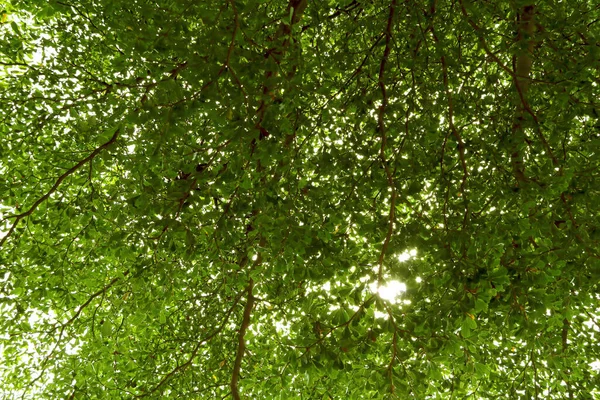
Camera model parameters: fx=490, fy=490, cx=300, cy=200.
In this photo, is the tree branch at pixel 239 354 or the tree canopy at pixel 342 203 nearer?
the tree canopy at pixel 342 203

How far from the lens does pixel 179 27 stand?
256 centimetres

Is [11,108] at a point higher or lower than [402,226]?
higher

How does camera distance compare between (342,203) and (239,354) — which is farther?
(239,354)

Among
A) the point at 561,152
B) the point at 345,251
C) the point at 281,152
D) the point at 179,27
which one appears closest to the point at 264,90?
the point at 281,152

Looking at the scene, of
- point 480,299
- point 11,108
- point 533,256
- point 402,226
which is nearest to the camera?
point 480,299

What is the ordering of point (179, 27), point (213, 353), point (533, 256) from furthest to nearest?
point (213, 353) → point (533, 256) → point (179, 27)

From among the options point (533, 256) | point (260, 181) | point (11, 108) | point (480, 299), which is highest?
point (11, 108)

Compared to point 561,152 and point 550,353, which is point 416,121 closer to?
point 561,152

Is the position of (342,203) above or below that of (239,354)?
above

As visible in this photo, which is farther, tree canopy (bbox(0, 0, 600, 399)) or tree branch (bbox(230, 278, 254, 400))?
tree branch (bbox(230, 278, 254, 400))

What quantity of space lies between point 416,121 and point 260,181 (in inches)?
51.5

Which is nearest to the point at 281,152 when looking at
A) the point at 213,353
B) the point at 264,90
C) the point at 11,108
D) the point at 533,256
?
the point at 264,90

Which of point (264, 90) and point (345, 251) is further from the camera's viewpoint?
point (345, 251)

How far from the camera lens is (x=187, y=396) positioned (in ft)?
14.6
